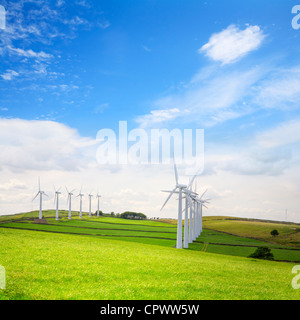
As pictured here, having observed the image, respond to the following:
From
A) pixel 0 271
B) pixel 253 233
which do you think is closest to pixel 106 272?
pixel 0 271

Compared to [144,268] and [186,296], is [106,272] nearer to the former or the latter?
[144,268]

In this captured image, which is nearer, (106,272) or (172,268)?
(106,272)

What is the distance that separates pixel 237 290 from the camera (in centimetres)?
2403

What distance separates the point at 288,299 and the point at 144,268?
13.6 metres

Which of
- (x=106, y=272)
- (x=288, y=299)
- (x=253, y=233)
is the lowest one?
(x=253, y=233)
